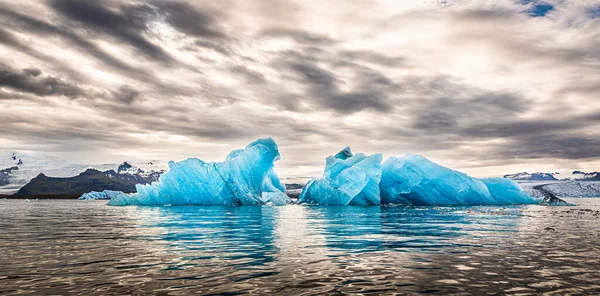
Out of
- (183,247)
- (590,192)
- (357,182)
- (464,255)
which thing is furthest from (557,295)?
(590,192)

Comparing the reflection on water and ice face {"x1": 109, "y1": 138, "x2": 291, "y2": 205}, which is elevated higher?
ice face {"x1": 109, "y1": 138, "x2": 291, "y2": 205}

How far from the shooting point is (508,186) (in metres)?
52.1

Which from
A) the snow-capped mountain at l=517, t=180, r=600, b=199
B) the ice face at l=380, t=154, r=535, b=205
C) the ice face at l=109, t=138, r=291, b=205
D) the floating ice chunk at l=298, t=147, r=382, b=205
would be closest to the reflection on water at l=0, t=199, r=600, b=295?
the floating ice chunk at l=298, t=147, r=382, b=205

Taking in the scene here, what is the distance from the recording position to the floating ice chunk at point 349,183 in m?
44.4

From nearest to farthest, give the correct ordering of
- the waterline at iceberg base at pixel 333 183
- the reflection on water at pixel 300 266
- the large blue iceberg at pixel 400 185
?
the reflection on water at pixel 300 266
the waterline at iceberg base at pixel 333 183
the large blue iceberg at pixel 400 185

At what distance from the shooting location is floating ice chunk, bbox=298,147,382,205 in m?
44.4

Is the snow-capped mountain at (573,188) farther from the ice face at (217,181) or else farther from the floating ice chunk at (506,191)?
the ice face at (217,181)

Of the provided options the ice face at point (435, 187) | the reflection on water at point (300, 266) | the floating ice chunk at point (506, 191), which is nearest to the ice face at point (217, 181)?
the ice face at point (435, 187)

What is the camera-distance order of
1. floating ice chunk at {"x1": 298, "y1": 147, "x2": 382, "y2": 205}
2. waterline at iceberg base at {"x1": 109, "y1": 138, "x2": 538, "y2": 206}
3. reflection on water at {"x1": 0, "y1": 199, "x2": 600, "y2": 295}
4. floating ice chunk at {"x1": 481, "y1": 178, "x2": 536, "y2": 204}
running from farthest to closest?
floating ice chunk at {"x1": 481, "y1": 178, "x2": 536, "y2": 204} → waterline at iceberg base at {"x1": 109, "y1": 138, "x2": 538, "y2": 206} → floating ice chunk at {"x1": 298, "y1": 147, "x2": 382, "y2": 205} → reflection on water at {"x1": 0, "y1": 199, "x2": 600, "y2": 295}

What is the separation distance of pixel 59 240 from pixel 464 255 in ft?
40.2

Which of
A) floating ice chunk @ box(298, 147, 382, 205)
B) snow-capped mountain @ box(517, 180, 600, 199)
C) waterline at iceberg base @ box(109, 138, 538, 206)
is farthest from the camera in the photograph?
snow-capped mountain @ box(517, 180, 600, 199)

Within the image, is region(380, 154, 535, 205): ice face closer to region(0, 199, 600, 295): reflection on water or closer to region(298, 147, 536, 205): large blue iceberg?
region(298, 147, 536, 205): large blue iceberg

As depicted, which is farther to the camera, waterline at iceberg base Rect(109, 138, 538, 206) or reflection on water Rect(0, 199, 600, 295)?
waterline at iceberg base Rect(109, 138, 538, 206)

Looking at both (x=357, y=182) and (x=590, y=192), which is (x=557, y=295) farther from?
(x=590, y=192)
